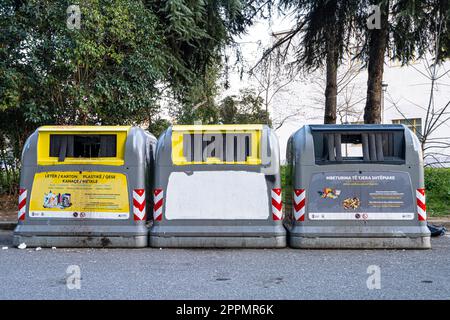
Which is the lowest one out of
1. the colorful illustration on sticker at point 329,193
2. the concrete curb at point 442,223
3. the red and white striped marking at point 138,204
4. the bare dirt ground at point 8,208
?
the concrete curb at point 442,223

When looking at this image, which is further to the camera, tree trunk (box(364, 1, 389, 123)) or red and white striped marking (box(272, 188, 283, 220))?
tree trunk (box(364, 1, 389, 123))

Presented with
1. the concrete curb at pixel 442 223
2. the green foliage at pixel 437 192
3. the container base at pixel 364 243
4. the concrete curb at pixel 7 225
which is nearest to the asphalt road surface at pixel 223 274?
the container base at pixel 364 243

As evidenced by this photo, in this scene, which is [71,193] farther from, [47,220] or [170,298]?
[170,298]

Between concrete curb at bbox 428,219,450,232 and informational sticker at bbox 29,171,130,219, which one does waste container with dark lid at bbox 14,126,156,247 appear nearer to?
informational sticker at bbox 29,171,130,219

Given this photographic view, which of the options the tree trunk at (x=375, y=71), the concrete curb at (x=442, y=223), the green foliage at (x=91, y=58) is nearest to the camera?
the concrete curb at (x=442, y=223)

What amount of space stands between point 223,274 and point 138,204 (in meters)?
2.06

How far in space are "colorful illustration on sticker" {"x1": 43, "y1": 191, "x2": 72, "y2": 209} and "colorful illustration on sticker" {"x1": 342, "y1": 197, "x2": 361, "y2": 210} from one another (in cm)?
393

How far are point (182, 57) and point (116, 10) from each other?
3680mm

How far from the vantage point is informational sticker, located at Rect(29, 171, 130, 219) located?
680cm

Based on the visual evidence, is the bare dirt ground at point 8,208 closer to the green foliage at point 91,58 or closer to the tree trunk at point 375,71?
the green foliage at point 91,58

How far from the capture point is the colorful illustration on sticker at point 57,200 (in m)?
6.84

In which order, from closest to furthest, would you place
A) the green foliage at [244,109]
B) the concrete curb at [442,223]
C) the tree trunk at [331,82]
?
the concrete curb at [442,223], the tree trunk at [331,82], the green foliage at [244,109]

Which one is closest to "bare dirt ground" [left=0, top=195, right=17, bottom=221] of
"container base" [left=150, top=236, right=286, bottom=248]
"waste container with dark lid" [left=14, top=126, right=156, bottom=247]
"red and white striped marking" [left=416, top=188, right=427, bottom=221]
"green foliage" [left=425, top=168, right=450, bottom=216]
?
"waste container with dark lid" [left=14, top=126, right=156, bottom=247]

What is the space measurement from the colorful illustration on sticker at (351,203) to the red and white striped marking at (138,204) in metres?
2.86
